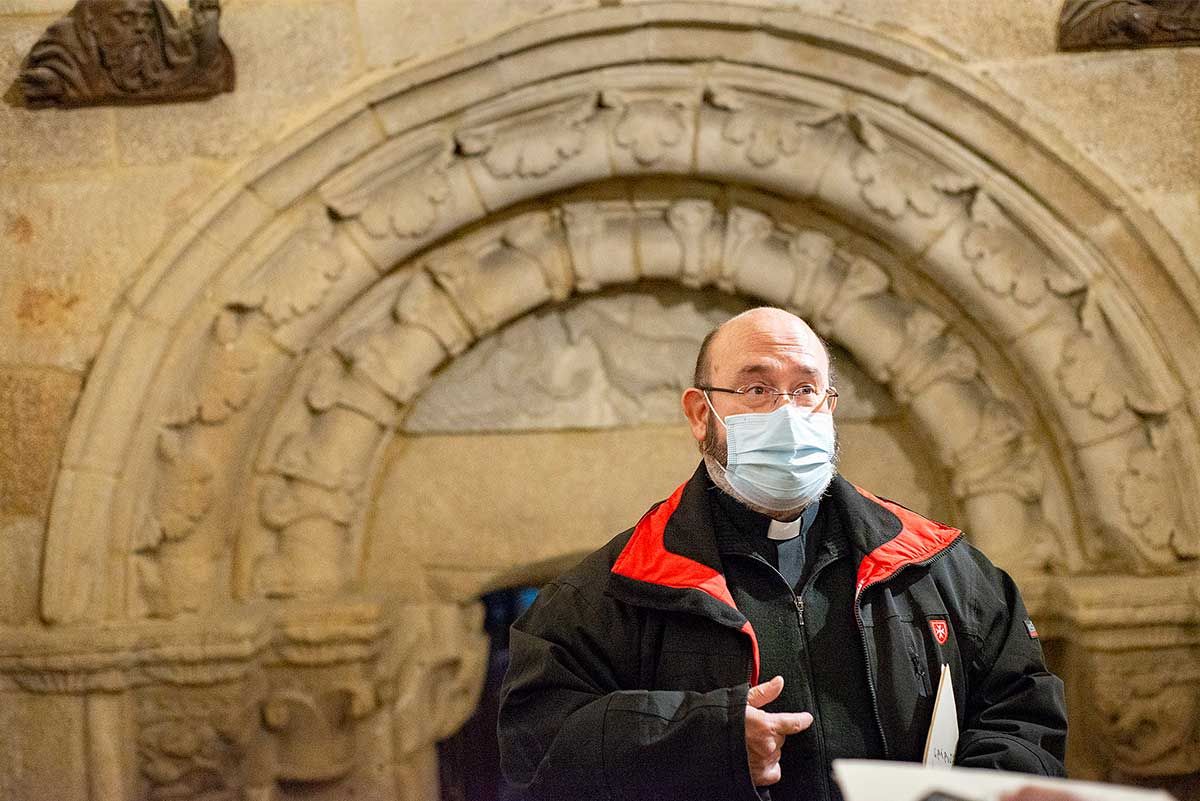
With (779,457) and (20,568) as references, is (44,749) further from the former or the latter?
(779,457)

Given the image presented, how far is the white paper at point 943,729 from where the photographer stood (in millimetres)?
1352

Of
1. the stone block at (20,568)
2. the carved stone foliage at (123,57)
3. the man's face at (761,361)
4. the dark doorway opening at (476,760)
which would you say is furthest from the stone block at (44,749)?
the man's face at (761,361)

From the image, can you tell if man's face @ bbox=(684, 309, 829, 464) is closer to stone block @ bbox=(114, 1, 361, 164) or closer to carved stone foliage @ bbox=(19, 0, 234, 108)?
stone block @ bbox=(114, 1, 361, 164)

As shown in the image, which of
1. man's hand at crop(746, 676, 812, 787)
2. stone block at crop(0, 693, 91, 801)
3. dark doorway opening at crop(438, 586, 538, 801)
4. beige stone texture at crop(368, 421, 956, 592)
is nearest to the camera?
man's hand at crop(746, 676, 812, 787)

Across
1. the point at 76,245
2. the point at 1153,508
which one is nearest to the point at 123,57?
the point at 76,245

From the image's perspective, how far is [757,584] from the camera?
1443 millimetres

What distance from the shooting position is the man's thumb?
4.30 ft

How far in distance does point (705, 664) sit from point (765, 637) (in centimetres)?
8

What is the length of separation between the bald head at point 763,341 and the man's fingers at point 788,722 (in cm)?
→ 45

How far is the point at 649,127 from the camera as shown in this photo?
267cm

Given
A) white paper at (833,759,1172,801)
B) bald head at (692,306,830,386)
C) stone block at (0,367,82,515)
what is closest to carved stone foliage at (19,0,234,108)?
stone block at (0,367,82,515)

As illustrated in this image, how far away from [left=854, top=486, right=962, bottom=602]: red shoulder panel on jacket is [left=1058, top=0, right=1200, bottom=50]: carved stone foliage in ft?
5.05

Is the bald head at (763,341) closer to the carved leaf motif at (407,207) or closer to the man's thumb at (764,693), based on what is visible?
the man's thumb at (764,693)

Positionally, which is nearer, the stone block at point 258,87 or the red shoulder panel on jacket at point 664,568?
the red shoulder panel on jacket at point 664,568
